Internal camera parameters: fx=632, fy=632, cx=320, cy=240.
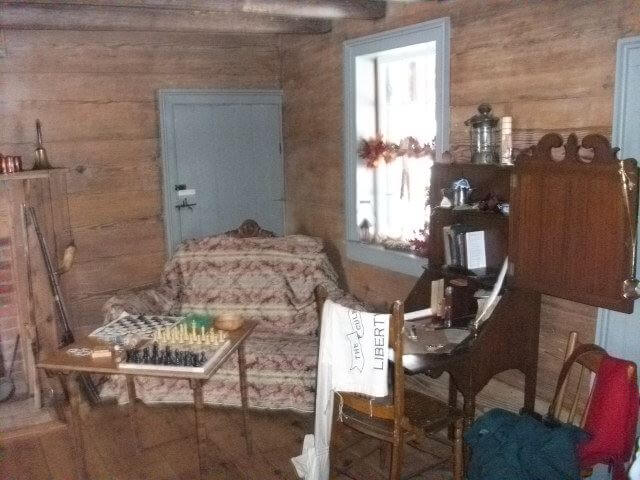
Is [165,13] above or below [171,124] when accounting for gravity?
above

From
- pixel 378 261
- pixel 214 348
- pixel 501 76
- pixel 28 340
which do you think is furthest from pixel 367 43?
pixel 28 340

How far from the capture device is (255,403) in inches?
156

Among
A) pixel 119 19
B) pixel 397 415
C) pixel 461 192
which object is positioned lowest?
pixel 397 415

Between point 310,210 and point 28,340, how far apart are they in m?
2.27

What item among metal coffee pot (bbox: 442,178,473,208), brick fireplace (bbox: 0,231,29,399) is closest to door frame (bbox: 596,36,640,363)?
metal coffee pot (bbox: 442,178,473,208)

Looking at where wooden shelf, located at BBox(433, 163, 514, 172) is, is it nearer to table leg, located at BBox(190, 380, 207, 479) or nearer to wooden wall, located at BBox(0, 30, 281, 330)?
table leg, located at BBox(190, 380, 207, 479)

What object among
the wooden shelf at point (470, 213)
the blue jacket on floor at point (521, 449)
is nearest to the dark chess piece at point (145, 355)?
the blue jacket on floor at point (521, 449)

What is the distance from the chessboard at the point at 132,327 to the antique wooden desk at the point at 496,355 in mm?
1306

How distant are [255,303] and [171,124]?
1.59m

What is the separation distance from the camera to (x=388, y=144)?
4398 millimetres

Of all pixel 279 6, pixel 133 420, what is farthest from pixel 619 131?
pixel 133 420

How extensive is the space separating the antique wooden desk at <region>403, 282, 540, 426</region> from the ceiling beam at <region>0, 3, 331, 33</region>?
2.52 meters

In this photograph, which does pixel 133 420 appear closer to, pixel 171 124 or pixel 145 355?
pixel 145 355

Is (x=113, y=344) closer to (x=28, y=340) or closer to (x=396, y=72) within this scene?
(x=28, y=340)
